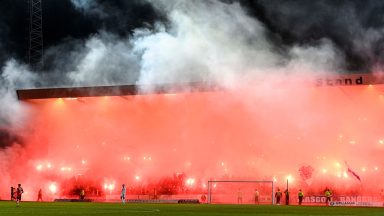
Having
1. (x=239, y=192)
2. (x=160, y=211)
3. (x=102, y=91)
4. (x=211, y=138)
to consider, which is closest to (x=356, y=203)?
(x=239, y=192)

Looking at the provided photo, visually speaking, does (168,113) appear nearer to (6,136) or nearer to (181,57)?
(181,57)

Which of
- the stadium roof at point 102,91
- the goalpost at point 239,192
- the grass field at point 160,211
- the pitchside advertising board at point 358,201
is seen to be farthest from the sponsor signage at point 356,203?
the stadium roof at point 102,91

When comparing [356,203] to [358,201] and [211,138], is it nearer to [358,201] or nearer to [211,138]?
[358,201]

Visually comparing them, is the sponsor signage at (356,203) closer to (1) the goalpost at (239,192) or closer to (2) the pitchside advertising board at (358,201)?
(2) the pitchside advertising board at (358,201)

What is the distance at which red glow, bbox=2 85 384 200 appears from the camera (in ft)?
125

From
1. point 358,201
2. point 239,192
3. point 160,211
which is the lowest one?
point 160,211

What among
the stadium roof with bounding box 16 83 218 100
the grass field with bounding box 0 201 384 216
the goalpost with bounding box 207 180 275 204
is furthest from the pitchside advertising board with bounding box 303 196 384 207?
the stadium roof with bounding box 16 83 218 100

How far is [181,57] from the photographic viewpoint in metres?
36.4

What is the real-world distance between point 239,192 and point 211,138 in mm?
6216

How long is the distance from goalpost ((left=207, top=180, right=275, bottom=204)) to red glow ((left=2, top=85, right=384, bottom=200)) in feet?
8.61

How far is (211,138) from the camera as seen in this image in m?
41.8

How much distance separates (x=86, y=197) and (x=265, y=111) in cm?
1445

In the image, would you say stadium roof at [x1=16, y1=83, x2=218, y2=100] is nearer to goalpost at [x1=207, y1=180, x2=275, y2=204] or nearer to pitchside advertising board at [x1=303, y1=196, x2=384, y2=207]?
goalpost at [x1=207, y1=180, x2=275, y2=204]

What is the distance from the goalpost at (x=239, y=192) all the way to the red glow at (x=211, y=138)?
8.61ft
